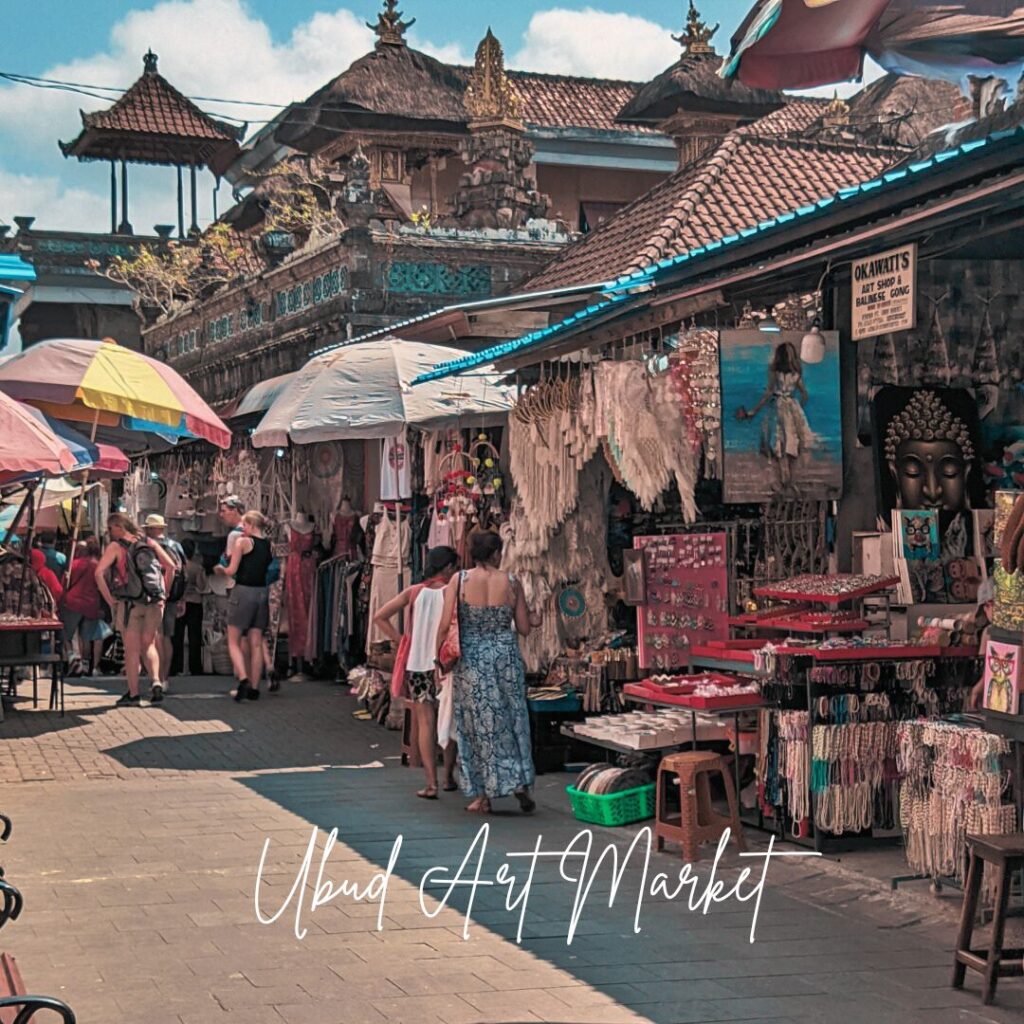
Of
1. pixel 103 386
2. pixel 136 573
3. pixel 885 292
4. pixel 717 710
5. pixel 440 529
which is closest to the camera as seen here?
pixel 885 292

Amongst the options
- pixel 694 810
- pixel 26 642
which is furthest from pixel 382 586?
pixel 694 810

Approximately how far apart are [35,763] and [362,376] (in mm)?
4192

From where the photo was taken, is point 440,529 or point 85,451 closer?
point 85,451

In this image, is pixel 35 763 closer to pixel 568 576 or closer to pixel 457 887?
pixel 568 576

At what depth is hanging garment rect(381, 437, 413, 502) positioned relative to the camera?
15.1m

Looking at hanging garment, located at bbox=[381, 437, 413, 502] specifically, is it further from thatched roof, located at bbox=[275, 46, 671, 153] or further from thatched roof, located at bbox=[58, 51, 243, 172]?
thatched roof, located at bbox=[58, 51, 243, 172]

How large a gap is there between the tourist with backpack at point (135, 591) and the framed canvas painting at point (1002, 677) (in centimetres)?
1064

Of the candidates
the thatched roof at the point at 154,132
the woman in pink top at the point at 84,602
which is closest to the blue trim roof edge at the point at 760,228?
the woman in pink top at the point at 84,602

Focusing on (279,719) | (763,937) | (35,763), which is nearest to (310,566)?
(279,719)

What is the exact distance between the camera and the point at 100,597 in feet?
64.2

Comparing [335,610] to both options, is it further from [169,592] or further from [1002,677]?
[1002,677]

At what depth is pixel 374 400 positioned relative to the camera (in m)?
14.4

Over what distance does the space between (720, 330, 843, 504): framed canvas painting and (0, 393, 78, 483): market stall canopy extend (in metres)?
3.89

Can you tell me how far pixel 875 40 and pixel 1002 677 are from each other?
6268mm
